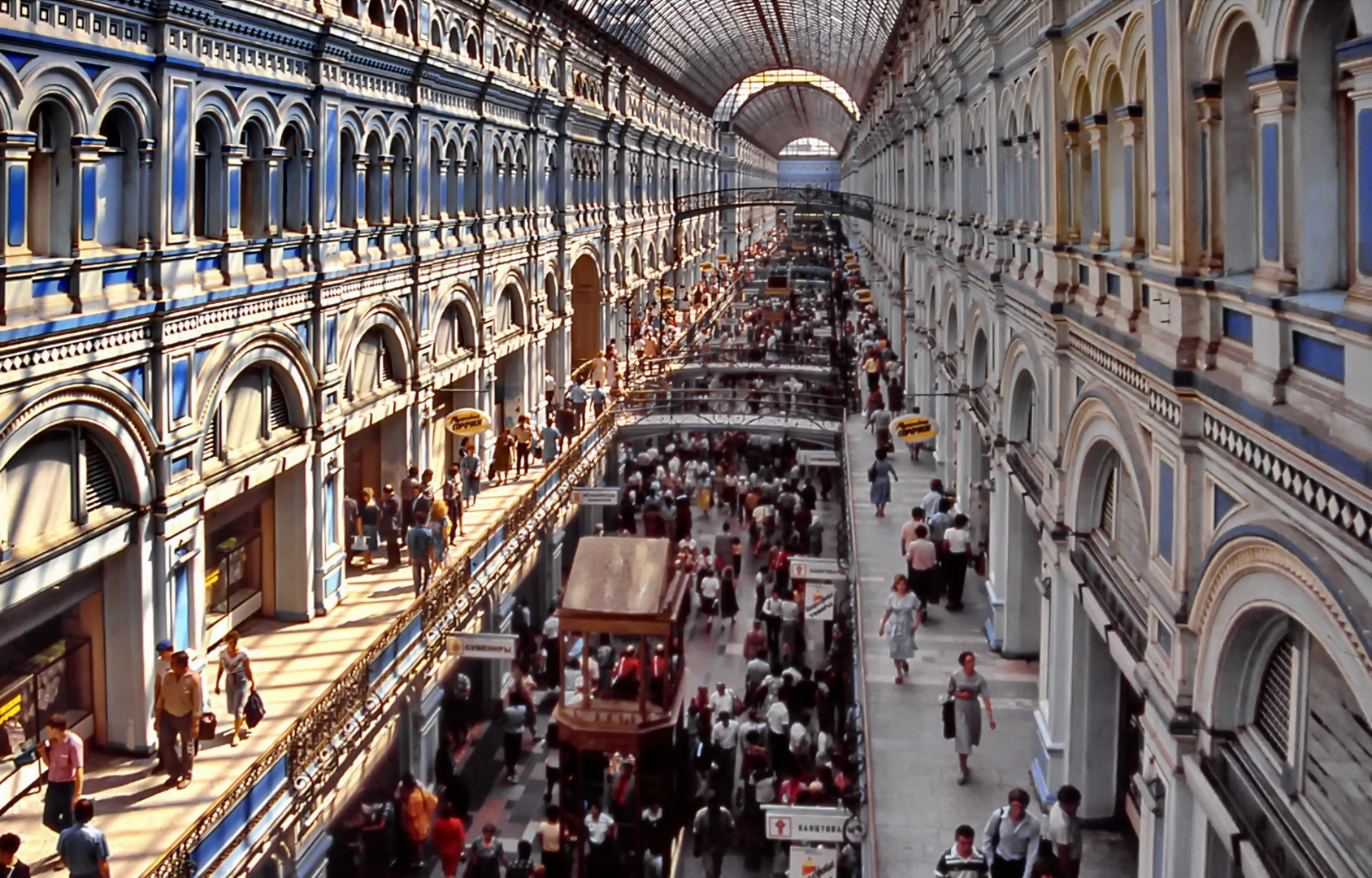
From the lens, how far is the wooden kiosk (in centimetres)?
1616

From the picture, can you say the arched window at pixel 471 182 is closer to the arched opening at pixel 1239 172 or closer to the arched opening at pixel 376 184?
the arched opening at pixel 376 184


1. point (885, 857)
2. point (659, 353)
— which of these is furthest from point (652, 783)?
point (659, 353)

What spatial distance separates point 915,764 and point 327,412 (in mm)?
10842

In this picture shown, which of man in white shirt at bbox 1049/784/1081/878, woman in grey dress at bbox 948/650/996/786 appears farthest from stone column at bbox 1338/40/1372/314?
woman in grey dress at bbox 948/650/996/786

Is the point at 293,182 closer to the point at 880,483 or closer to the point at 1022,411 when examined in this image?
the point at 1022,411

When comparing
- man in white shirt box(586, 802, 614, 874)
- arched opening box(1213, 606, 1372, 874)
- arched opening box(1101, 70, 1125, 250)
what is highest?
arched opening box(1101, 70, 1125, 250)

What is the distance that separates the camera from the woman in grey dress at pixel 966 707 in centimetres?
1357

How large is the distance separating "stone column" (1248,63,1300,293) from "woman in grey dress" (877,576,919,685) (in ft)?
28.8

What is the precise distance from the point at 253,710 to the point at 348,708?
1.06 m

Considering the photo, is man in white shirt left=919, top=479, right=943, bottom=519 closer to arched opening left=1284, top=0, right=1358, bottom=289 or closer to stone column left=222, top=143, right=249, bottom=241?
stone column left=222, top=143, right=249, bottom=241

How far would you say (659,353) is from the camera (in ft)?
152

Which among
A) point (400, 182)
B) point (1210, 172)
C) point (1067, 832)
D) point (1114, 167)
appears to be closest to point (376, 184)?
point (400, 182)

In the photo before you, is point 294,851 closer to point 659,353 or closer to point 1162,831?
point 1162,831

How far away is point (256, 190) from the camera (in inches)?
722
